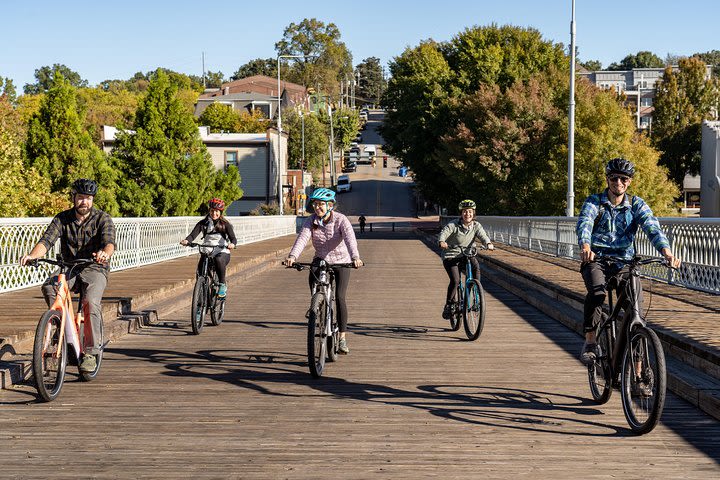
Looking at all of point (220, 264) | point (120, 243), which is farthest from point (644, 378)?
point (120, 243)

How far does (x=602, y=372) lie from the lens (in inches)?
314

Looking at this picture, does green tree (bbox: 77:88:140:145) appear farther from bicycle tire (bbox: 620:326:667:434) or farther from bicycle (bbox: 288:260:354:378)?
bicycle tire (bbox: 620:326:667:434)

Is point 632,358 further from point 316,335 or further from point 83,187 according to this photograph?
point 83,187

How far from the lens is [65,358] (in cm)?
861

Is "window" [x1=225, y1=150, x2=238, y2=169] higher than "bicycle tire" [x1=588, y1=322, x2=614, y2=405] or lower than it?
higher

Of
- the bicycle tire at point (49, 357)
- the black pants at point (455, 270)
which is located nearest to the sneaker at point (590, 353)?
the bicycle tire at point (49, 357)

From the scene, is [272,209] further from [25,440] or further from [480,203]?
[25,440]

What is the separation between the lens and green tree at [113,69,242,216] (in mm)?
48938

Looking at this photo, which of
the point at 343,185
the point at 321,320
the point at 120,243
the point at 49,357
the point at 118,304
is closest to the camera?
the point at 49,357

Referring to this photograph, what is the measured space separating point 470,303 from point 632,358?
575 cm

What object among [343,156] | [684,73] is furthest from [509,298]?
[343,156]

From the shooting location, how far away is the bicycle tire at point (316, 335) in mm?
9391

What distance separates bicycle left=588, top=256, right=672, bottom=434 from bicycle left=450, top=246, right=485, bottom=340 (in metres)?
4.44

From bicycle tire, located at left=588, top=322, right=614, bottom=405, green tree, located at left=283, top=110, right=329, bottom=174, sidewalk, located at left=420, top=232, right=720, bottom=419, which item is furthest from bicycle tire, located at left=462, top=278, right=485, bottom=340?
green tree, located at left=283, top=110, right=329, bottom=174
